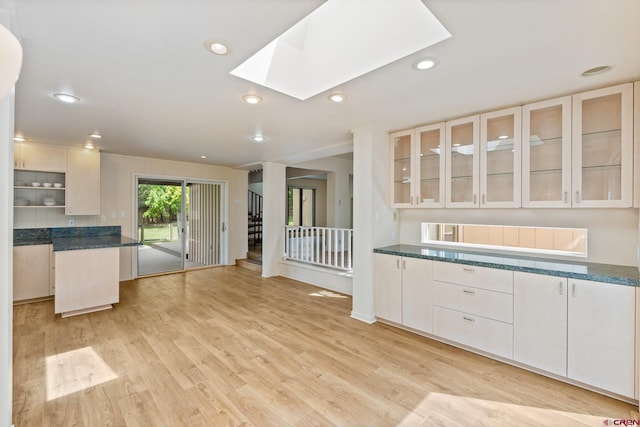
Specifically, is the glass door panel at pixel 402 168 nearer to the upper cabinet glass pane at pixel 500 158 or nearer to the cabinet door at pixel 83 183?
the upper cabinet glass pane at pixel 500 158

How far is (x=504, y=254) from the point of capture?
299cm

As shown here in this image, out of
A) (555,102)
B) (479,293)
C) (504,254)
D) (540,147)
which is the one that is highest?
(555,102)

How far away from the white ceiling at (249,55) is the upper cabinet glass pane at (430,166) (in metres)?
0.27

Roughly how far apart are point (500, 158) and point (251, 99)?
2.50 m

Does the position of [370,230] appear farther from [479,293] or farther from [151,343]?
[151,343]

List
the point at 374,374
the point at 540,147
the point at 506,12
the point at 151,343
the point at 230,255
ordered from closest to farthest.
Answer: the point at 506,12 → the point at 374,374 → the point at 540,147 → the point at 151,343 → the point at 230,255

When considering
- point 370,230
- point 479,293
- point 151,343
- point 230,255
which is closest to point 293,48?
point 370,230

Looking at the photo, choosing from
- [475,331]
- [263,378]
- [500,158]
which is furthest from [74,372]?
[500,158]

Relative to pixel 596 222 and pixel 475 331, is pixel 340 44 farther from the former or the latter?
pixel 475 331

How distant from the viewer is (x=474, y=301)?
273 cm

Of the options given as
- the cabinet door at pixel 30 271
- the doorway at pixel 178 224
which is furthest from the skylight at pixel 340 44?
the doorway at pixel 178 224

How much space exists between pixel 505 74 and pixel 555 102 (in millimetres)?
822

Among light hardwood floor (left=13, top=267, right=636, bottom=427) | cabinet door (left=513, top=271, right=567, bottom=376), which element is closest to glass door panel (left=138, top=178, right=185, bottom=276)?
light hardwood floor (left=13, top=267, right=636, bottom=427)

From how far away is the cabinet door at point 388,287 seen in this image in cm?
330
